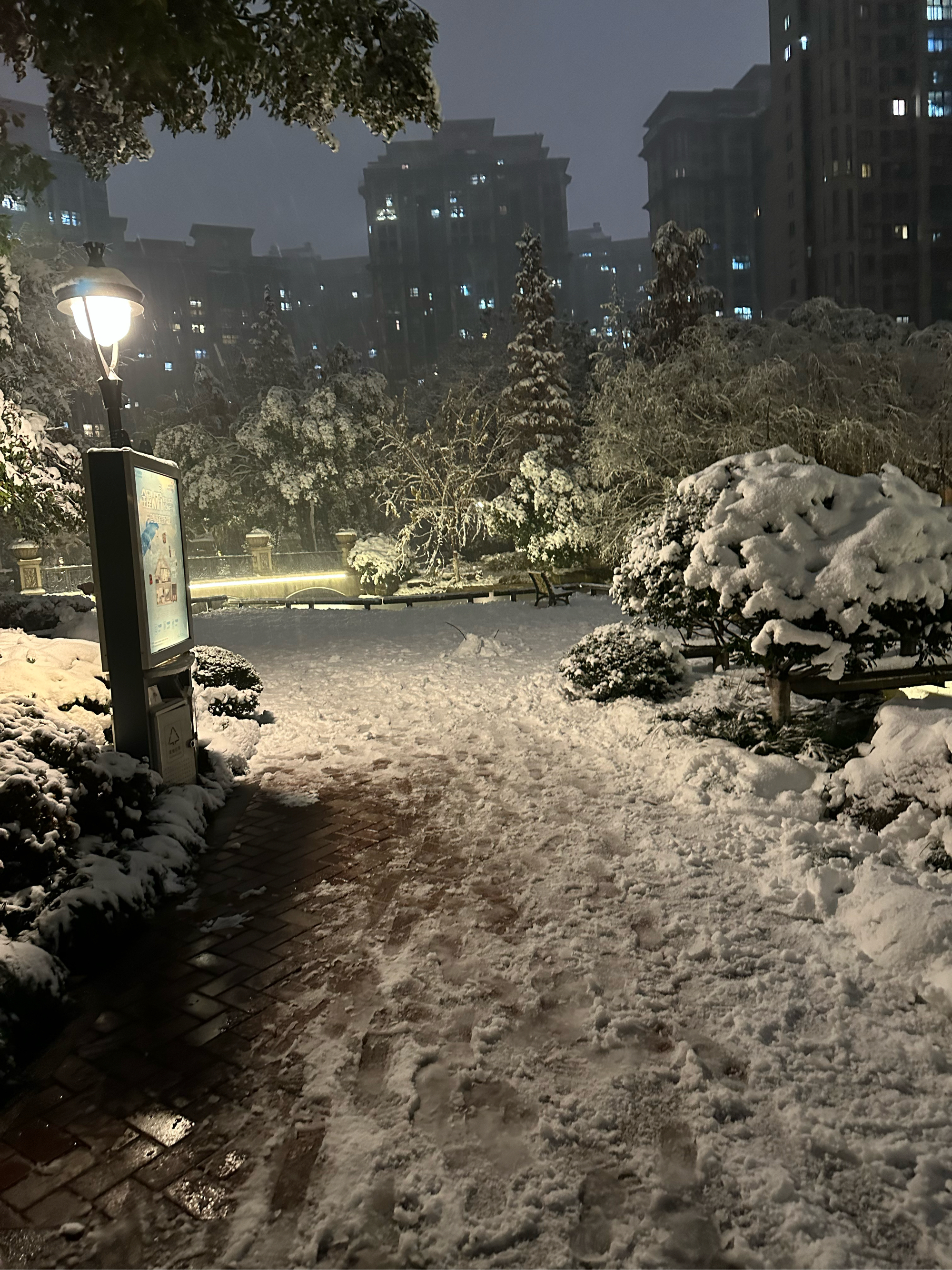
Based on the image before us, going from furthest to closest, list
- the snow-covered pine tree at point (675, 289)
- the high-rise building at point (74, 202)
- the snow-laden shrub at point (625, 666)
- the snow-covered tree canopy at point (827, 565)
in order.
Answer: the high-rise building at point (74, 202) → the snow-covered pine tree at point (675, 289) → the snow-laden shrub at point (625, 666) → the snow-covered tree canopy at point (827, 565)

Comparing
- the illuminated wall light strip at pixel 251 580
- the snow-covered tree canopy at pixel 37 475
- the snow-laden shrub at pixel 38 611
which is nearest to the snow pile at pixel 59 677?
the snow-covered tree canopy at pixel 37 475

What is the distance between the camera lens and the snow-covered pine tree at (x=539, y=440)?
24.9 metres

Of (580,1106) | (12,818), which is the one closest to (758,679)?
(580,1106)

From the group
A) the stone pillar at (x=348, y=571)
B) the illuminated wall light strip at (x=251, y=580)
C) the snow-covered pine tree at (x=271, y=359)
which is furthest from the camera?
the snow-covered pine tree at (x=271, y=359)

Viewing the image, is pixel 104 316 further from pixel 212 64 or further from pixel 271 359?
pixel 271 359

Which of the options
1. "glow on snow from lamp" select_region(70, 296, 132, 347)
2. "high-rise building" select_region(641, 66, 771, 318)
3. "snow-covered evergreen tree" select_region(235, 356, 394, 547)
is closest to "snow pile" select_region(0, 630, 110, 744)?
"glow on snow from lamp" select_region(70, 296, 132, 347)

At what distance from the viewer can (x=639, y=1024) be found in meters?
3.46

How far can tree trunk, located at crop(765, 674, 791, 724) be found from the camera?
7270 mm

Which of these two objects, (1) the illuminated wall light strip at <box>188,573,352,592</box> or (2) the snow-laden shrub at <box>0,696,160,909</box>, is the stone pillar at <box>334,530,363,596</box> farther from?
(2) the snow-laden shrub at <box>0,696,160,909</box>

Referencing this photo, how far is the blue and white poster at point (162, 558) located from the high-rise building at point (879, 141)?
193ft

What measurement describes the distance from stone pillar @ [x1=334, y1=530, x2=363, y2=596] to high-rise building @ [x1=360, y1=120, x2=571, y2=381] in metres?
54.0

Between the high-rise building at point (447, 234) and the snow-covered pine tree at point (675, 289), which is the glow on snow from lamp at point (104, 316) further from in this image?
the high-rise building at point (447, 234)

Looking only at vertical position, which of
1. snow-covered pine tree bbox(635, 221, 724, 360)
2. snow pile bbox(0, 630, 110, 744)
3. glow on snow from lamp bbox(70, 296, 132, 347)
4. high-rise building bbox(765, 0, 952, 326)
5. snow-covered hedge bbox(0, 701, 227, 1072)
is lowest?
snow-covered hedge bbox(0, 701, 227, 1072)

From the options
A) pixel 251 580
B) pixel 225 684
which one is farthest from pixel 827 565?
pixel 251 580
